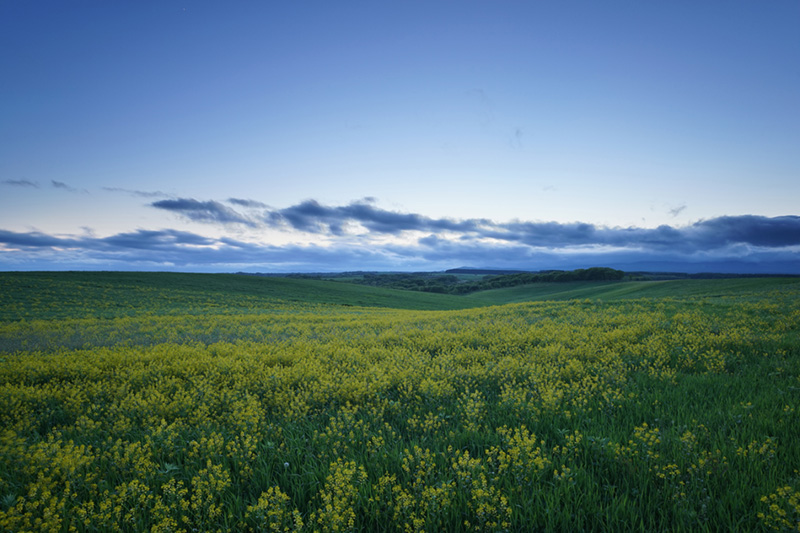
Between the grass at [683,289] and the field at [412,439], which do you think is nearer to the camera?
the field at [412,439]

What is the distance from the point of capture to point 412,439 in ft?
15.6

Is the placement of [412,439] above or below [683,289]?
above

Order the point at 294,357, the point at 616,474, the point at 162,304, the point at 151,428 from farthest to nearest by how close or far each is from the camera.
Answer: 1. the point at 162,304
2. the point at 294,357
3. the point at 151,428
4. the point at 616,474

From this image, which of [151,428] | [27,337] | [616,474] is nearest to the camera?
[616,474]

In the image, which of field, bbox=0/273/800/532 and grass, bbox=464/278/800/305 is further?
grass, bbox=464/278/800/305

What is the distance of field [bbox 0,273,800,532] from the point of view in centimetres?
312

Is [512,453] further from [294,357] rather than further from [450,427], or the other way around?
[294,357]

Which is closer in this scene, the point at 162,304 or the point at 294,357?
the point at 294,357

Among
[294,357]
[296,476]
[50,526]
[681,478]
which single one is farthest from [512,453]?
[294,357]

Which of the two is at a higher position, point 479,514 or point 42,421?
point 479,514

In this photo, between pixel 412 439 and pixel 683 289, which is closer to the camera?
pixel 412 439

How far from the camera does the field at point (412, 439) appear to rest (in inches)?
123

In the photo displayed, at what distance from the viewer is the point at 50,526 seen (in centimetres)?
290

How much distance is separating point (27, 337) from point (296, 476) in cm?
1741
